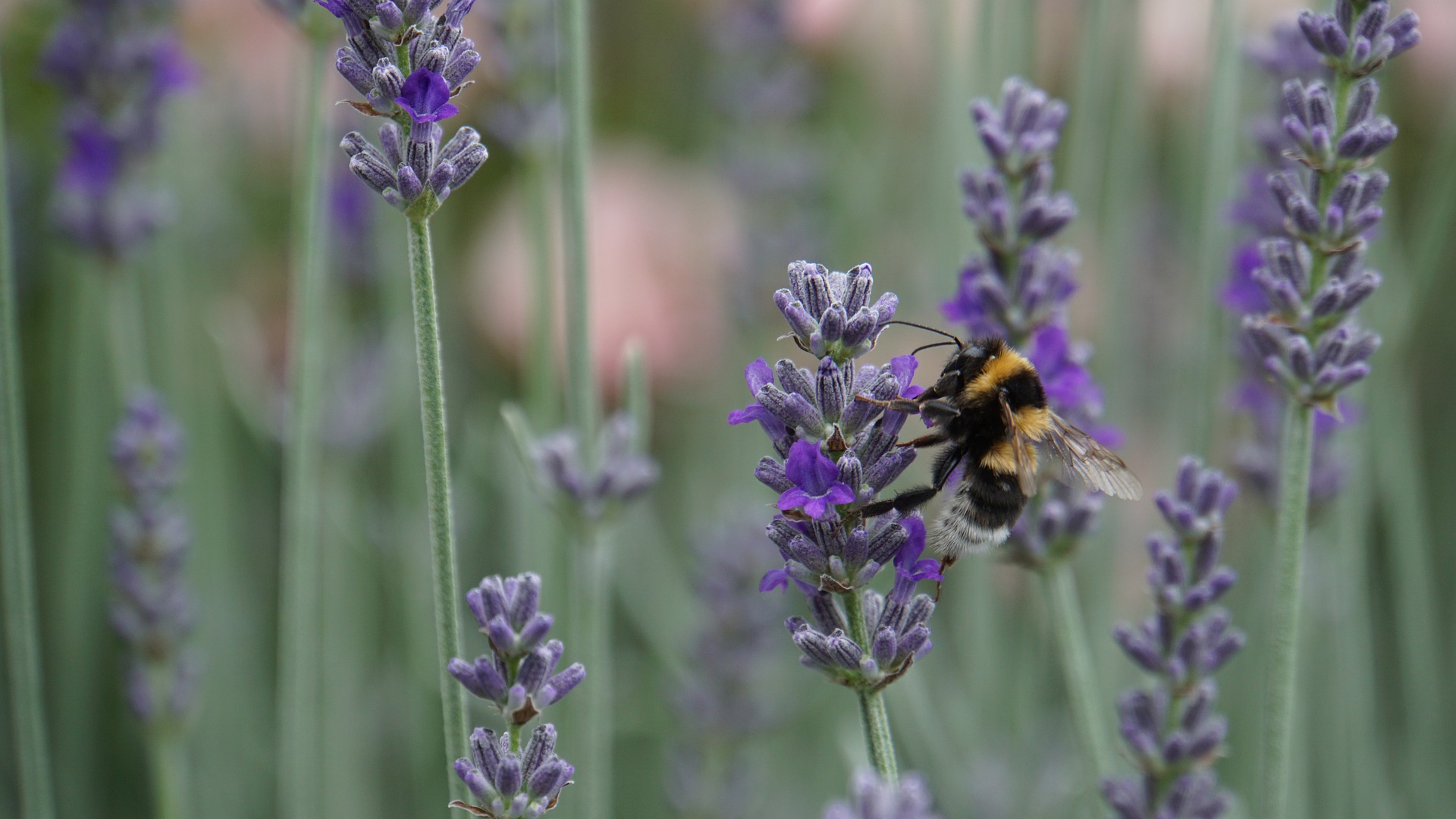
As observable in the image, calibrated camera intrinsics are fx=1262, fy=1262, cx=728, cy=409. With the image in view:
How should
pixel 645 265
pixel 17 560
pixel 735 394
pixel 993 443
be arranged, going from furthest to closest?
pixel 645 265 → pixel 735 394 → pixel 993 443 → pixel 17 560

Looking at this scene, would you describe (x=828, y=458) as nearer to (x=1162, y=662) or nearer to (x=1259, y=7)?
(x=1162, y=662)

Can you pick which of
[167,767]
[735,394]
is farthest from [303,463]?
[735,394]

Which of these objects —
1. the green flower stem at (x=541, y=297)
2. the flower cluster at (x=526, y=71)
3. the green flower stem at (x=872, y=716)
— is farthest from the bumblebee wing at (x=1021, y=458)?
the flower cluster at (x=526, y=71)

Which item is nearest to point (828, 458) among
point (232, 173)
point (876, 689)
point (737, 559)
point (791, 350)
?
point (876, 689)

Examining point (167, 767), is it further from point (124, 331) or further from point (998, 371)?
point (998, 371)

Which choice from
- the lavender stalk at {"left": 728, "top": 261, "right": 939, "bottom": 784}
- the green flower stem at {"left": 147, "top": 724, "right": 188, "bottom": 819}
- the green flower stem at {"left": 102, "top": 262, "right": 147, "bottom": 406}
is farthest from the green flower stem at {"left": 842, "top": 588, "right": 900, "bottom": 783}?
the green flower stem at {"left": 102, "top": 262, "right": 147, "bottom": 406}

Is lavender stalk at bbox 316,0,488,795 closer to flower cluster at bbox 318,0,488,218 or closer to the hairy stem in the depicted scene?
flower cluster at bbox 318,0,488,218
